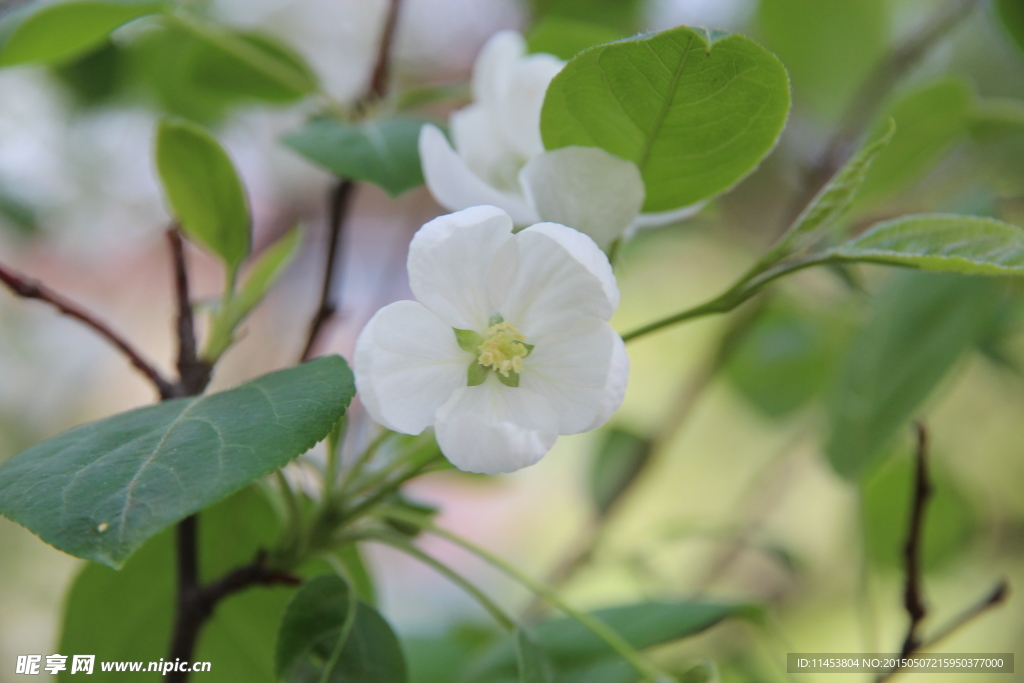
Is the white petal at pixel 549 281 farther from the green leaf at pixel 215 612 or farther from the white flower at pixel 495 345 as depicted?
the green leaf at pixel 215 612

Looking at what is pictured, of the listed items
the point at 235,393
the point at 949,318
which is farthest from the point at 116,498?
the point at 949,318

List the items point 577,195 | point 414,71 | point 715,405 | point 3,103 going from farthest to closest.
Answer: point 715,405 → point 414,71 → point 3,103 → point 577,195

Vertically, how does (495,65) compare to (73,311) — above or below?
above

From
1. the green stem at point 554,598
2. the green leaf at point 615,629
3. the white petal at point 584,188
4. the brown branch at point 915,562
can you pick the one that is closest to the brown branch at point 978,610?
the brown branch at point 915,562

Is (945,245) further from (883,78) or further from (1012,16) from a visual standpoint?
(883,78)

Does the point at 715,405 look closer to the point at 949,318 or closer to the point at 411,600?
the point at 411,600

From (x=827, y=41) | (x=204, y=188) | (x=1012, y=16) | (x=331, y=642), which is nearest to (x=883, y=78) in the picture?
(x=827, y=41)
